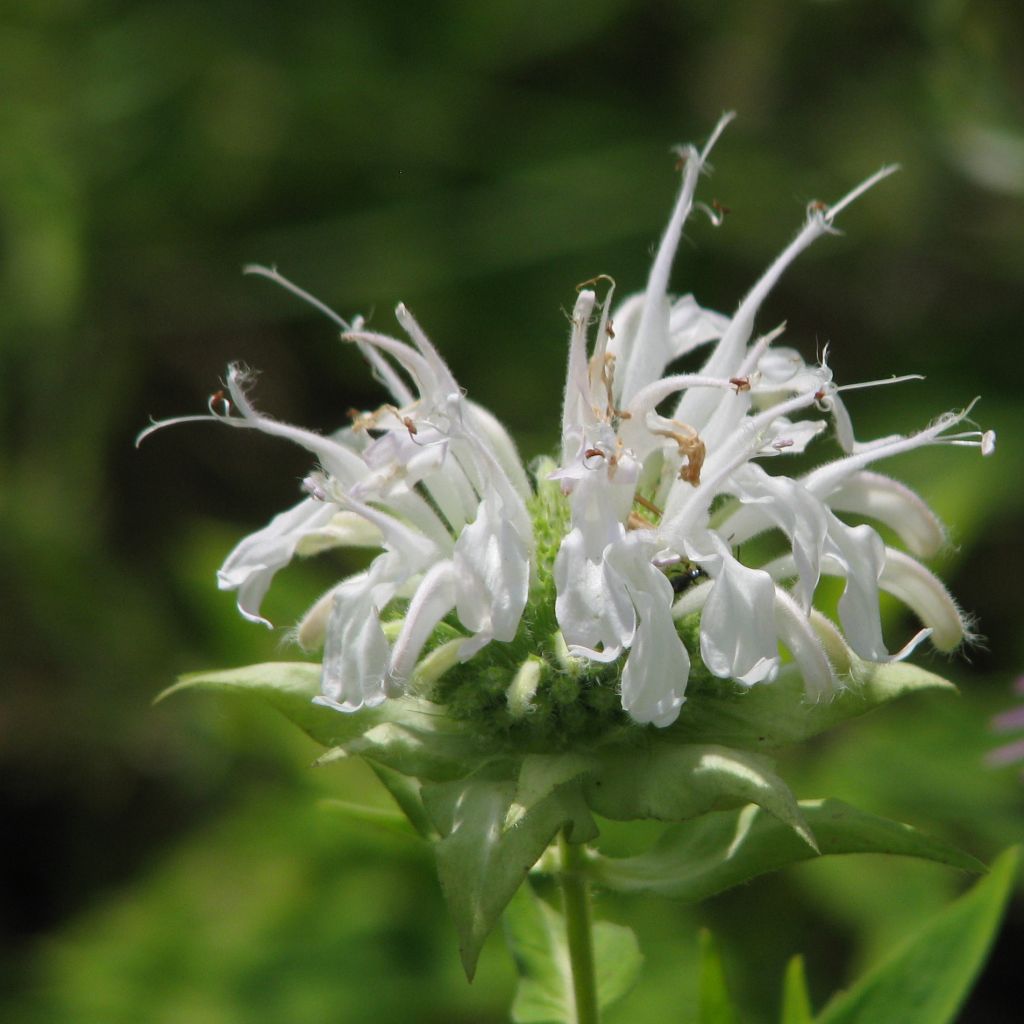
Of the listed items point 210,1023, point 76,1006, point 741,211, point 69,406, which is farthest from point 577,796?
point 741,211

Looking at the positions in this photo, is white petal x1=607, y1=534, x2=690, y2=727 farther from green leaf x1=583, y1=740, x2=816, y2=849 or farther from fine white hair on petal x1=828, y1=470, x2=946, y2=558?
fine white hair on petal x1=828, y1=470, x2=946, y2=558

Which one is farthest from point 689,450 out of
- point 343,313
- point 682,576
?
point 343,313

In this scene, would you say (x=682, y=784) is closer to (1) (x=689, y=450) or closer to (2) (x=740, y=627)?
(2) (x=740, y=627)

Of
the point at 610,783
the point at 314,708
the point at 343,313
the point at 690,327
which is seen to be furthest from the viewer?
the point at 343,313

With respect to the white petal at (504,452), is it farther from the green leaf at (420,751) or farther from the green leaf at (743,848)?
the green leaf at (743,848)

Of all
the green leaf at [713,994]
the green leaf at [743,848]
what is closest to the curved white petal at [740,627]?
the green leaf at [743,848]

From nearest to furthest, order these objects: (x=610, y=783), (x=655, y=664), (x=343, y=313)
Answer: (x=655, y=664)
(x=610, y=783)
(x=343, y=313)

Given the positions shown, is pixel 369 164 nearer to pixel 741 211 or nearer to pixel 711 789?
pixel 741 211
